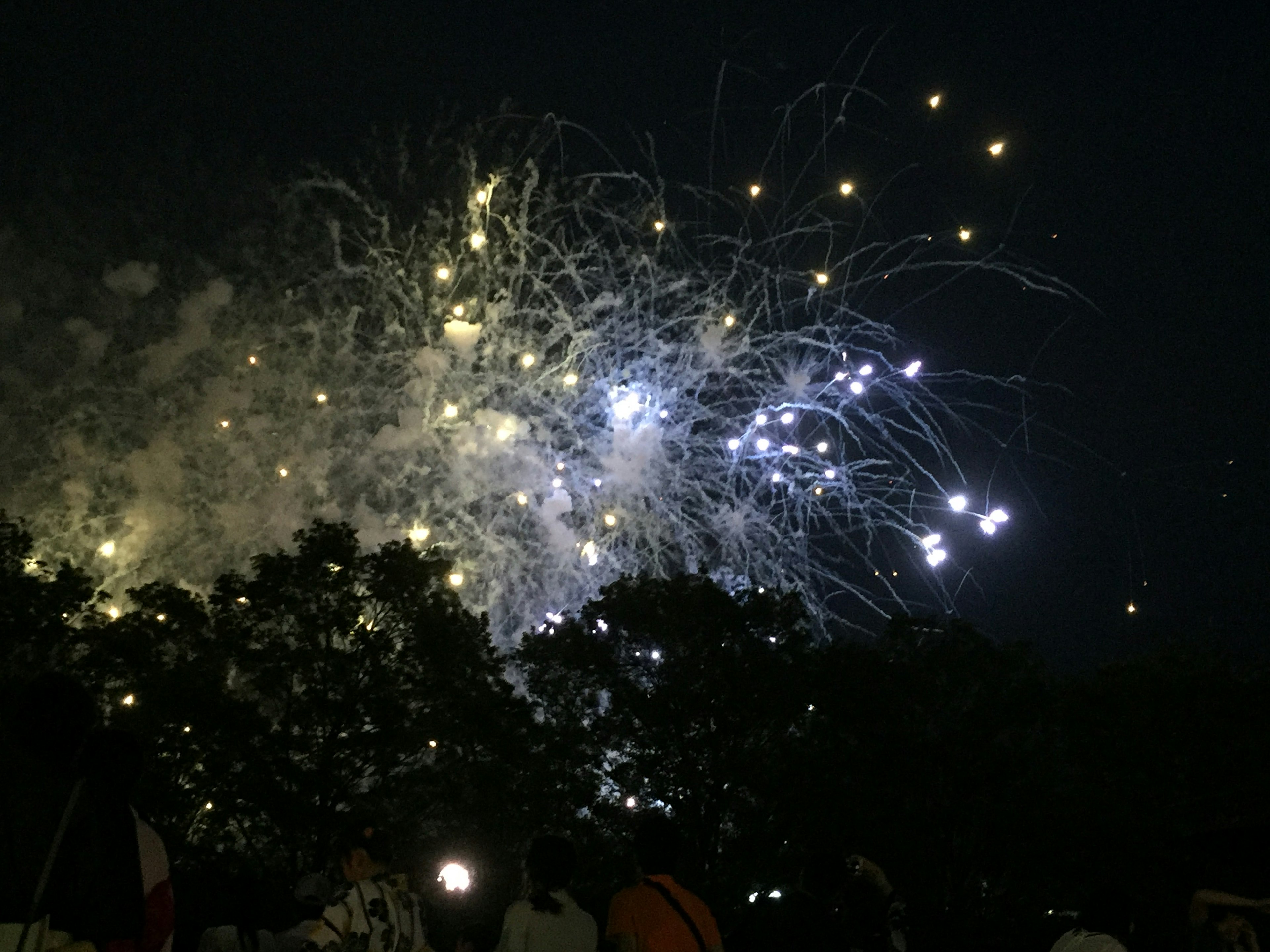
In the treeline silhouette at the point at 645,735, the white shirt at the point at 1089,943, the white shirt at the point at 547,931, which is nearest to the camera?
the white shirt at the point at 547,931

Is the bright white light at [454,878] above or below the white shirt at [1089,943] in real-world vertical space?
above

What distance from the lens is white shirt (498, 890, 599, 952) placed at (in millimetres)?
3418

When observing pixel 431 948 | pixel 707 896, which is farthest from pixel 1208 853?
pixel 707 896

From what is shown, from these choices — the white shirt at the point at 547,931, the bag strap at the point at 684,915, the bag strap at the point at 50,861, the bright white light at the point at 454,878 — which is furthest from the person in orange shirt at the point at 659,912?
the bright white light at the point at 454,878

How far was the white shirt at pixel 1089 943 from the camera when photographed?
12.1 feet

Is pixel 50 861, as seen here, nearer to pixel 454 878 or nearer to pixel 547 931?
pixel 547 931

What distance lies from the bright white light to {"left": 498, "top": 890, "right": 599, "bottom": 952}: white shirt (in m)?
13.4

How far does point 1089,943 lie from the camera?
374cm

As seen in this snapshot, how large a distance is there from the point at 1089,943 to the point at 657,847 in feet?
5.14

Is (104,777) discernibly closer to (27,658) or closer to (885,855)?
(27,658)

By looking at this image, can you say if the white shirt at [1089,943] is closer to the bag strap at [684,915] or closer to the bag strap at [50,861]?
the bag strap at [684,915]

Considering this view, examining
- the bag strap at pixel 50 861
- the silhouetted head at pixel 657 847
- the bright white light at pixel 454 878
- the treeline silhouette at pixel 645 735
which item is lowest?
the bag strap at pixel 50 861

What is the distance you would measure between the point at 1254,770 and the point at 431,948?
620 inches

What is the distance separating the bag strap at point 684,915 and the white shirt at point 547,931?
330mm
